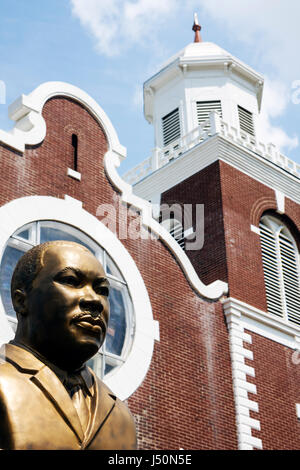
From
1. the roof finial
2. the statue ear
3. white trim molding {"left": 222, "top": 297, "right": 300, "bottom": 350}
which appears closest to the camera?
the statue ear

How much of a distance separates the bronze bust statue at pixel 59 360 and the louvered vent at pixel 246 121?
23.1 metres

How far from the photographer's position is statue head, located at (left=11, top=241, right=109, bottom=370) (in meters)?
4.75

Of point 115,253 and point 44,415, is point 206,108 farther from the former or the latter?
point 44,415

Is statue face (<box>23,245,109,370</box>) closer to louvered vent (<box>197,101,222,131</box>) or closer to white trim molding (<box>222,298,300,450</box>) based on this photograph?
white trim molding (<box>222,298,300,450</box>)

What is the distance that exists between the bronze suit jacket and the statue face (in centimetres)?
15

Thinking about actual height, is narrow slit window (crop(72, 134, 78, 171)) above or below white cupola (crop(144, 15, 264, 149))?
below

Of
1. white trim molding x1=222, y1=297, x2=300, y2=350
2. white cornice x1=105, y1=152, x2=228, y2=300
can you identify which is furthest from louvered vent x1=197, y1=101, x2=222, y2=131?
white trim molding x1=222, y1=297, x2=300, y2=350

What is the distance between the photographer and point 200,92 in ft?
90.9

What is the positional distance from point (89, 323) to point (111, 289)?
12.3 m

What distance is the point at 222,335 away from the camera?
63.1 ft

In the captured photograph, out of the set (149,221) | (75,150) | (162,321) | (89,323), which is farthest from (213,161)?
(89,323)

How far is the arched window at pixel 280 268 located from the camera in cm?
2222

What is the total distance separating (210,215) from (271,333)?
3.97 m

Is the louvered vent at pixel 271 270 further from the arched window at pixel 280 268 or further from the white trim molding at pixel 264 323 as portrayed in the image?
the white trim molding at pixel 264 323
